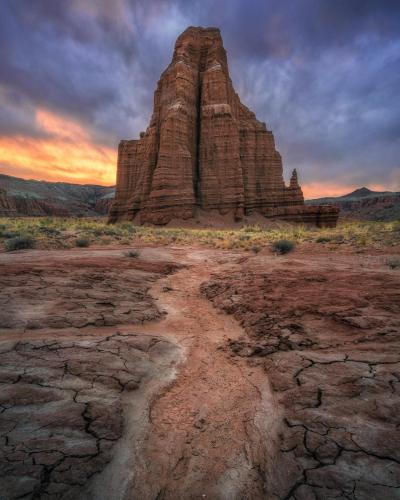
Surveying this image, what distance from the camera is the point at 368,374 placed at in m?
3.47

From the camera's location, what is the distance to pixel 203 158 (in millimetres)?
39062

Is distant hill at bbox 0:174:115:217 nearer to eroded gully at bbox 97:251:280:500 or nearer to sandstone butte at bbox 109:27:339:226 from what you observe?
sandstone butte at bbox 109:27:339:226

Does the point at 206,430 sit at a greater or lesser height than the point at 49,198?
lesser

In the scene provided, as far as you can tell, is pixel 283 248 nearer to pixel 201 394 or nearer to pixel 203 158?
pixel 201 394

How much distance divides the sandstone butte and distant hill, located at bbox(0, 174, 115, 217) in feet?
183

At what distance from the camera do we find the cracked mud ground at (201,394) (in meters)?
2.42

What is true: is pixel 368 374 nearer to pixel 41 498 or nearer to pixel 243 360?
pixel 243 360

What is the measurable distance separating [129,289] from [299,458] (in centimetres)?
553

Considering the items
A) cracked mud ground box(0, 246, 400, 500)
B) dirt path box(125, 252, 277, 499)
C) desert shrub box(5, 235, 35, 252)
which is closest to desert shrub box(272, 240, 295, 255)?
cracked mud ground box(0, 246, 400, 500)

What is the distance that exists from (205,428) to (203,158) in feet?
126

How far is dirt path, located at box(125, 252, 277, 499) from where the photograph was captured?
2529 millimetres

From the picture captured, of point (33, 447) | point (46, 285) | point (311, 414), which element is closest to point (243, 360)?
point (311, 414)

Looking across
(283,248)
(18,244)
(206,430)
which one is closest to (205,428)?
(206,430)

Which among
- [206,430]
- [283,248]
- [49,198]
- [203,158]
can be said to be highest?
[49,198]
